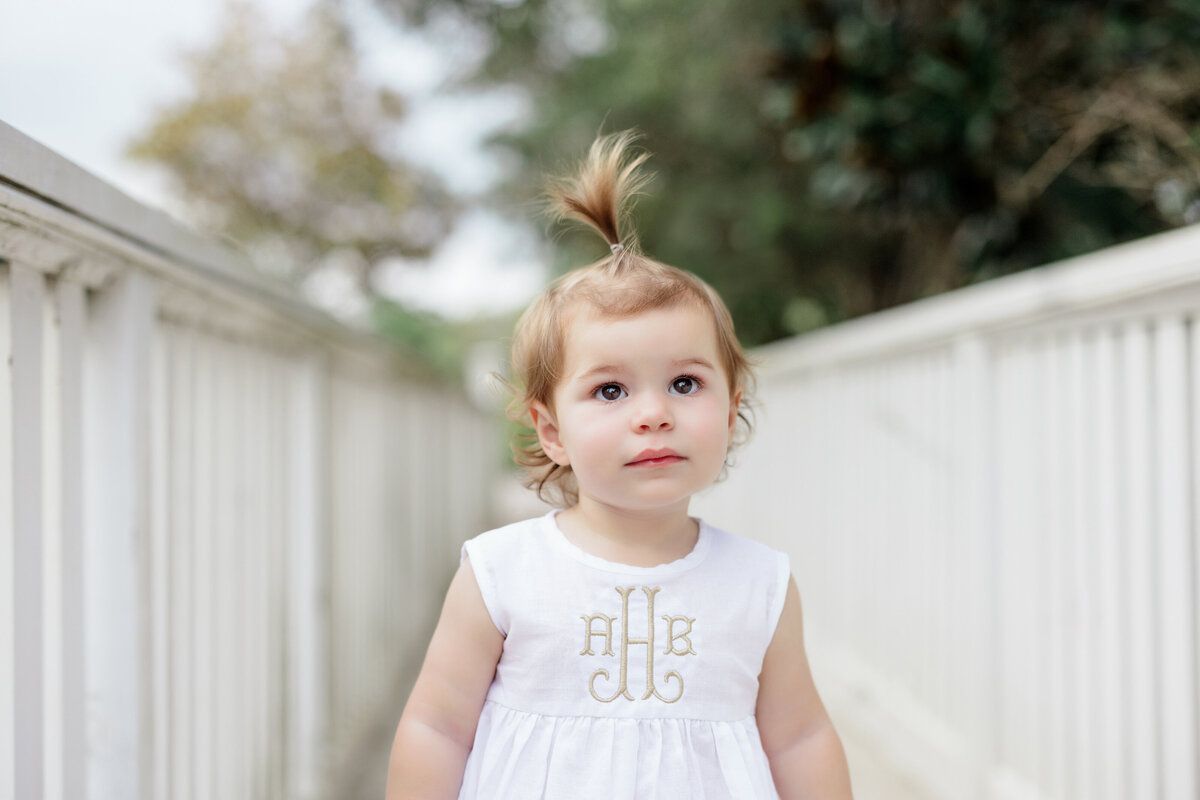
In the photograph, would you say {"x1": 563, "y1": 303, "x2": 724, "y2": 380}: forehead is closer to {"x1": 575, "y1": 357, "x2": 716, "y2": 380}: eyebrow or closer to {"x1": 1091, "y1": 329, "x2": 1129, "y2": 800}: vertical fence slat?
{"x1": 575, "y1": 357, "x2": 716, "y2": 380}: eyebrow

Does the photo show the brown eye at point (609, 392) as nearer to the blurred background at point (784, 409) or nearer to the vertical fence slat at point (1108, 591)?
the blurred background at point (784, 409)

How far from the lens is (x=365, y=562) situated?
3893mm

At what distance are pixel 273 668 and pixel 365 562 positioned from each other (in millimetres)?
1335

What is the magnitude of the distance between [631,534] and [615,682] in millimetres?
208

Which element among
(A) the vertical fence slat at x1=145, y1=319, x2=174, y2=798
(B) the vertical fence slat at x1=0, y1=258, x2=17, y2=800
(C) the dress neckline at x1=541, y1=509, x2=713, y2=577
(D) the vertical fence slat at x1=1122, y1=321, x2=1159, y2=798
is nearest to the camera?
(B) the vertical fence slat at x1=0, y1=258, x2=17, y2=800

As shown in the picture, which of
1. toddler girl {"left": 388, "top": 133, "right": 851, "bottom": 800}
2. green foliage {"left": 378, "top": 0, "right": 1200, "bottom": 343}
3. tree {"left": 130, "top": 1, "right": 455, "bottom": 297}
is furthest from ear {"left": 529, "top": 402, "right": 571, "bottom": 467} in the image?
tree {"left": 130, "top": 1, "right": 455, "bottom": 297}

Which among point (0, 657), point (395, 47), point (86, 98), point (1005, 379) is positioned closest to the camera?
point (0, 657)

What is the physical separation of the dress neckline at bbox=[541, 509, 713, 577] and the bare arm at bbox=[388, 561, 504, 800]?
0.13 meters

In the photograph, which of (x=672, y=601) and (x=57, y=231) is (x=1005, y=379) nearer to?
(x=672, y=601)

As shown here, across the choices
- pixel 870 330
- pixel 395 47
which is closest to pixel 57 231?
pixel 870 330

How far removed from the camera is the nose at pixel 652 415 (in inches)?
52.4

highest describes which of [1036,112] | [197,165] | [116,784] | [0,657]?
[197,165]

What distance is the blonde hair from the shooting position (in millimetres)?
1410

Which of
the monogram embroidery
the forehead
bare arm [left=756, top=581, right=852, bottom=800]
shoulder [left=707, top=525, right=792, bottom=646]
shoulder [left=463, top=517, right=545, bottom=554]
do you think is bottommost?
bare arm [left=756, top=581, right=852, bottom=800]
